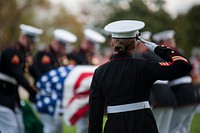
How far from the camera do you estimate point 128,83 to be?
4598mm

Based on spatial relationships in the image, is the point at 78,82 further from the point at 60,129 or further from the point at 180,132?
the point at 180,132

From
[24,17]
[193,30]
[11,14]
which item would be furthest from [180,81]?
[24,17]

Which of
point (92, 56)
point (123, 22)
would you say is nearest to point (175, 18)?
point (92, 56)

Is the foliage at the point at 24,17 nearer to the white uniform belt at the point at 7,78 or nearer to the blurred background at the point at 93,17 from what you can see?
the blurred background at the point at 93,17

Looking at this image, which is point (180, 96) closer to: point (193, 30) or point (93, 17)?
point (193, 30)

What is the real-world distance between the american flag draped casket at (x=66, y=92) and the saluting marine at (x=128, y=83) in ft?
11.3

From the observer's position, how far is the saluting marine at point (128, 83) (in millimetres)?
4562

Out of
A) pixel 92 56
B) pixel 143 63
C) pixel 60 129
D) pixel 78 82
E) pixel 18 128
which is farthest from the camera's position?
pixel 92 56

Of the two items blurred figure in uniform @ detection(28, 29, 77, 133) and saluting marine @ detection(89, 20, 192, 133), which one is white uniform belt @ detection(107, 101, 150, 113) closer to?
saluting marine @ detection(89, 20, 192, 133)

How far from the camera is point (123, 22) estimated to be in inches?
191

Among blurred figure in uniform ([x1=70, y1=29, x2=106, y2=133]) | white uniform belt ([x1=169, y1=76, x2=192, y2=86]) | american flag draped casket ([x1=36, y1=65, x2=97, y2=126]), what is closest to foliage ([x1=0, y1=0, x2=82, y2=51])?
blurred figure in uniform ([x1=70, y1=29, x2=106, y2=133])

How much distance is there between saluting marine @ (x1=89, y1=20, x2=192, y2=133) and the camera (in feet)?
15.0

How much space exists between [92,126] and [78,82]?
353 centimetres

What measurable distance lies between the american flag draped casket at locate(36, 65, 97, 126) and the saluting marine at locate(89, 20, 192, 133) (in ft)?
Answer: 11.3
